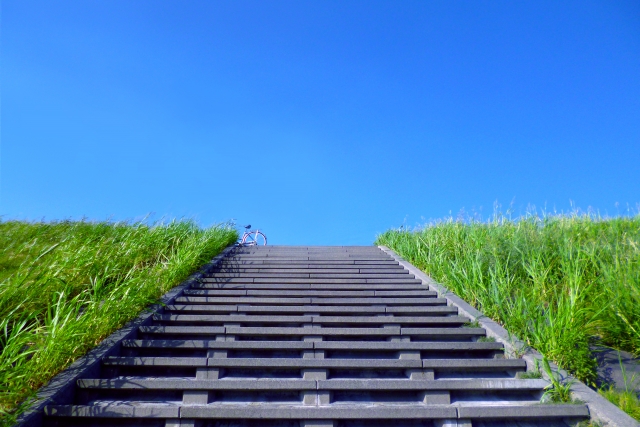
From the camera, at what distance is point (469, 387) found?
3496mm

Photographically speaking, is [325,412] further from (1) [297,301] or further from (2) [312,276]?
(2) [312,276]

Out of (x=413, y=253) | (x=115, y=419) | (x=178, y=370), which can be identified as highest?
(x=413, y=253)

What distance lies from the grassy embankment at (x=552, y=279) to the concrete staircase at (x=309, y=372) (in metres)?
0.41

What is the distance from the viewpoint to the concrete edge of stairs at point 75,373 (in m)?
2.97

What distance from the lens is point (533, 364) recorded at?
3.70 metres

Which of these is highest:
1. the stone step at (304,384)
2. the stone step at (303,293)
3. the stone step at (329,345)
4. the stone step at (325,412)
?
the stone step at (303,293)

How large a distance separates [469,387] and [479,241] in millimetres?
3451

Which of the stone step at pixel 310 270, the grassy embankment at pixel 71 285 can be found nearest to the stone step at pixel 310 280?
the stone step at pixel 310 270

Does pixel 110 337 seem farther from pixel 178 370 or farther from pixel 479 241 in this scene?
pixel 479 241

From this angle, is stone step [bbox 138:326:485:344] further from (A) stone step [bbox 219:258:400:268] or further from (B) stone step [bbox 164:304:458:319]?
(A) stone step [bbox 219:258:400:268]

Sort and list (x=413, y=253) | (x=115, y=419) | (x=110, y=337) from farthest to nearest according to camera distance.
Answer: (x=413, y=253) → (x=110, y=337) → (x=115, y=419)

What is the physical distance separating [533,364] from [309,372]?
2.03m

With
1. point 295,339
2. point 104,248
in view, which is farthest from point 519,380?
point 104,248

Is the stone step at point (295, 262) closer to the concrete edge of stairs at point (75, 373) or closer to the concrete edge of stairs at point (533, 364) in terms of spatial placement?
the concrete edge of stairs at point (533, 364)
